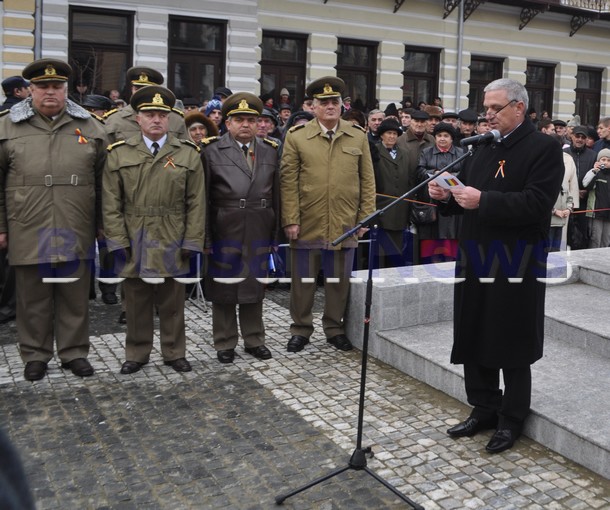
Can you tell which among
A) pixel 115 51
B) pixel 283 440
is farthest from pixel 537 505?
pixel 115 51

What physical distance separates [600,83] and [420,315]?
22.0m

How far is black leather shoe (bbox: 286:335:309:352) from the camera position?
6.43 m

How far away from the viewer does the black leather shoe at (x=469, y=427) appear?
15.3ft

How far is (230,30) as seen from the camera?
17.9m

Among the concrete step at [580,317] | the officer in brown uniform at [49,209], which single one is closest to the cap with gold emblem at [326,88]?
the officer in brown uniform at [49,209]

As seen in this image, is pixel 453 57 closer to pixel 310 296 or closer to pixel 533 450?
pixel 310 296

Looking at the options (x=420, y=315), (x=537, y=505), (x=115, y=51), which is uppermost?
(x=115, y=51)

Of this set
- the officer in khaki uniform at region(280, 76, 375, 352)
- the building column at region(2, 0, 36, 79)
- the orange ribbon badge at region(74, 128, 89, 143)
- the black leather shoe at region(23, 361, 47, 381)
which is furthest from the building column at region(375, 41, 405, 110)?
the black leather shoe at region(23, 361, 47, 381)

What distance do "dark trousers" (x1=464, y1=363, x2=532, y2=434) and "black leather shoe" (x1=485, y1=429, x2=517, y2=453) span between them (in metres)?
0.04

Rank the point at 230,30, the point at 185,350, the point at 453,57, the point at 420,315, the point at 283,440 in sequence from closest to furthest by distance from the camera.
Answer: the point at 283,440
the point at 185,350
the point at 420,315
the point at 230,30
the point at 453,57

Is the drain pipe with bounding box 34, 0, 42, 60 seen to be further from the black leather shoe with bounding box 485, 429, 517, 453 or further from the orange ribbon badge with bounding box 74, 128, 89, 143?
the black leather shoe with bounding box 485, 429, 517, 453

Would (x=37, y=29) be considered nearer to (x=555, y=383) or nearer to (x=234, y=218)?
(x=234, y=218)

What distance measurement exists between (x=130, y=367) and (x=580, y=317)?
A: 11.7ft

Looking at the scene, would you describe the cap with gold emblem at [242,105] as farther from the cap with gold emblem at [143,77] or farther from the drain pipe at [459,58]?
the drain pipe at [459,58]
